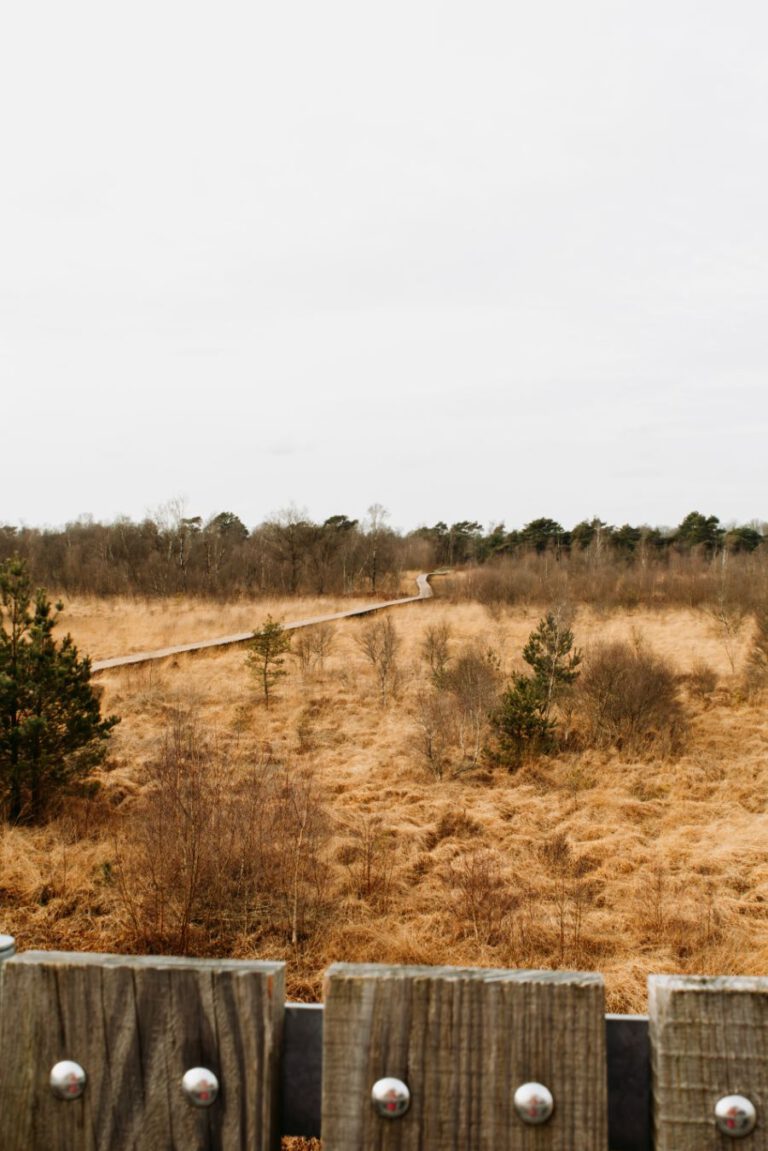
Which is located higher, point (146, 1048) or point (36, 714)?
point (146, 1048)

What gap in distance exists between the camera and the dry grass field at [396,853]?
6.39m

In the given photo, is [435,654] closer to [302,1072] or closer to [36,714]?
[36,714]

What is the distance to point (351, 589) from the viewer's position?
46438mm

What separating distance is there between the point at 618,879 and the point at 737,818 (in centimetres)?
296

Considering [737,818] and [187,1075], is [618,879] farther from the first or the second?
[187,1075]

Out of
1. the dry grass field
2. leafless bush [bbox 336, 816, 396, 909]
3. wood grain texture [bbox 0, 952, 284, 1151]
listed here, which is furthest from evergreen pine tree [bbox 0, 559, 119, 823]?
wood grain texture [bbox 0, 952, 284, 1151]

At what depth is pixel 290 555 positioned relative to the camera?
152 feet

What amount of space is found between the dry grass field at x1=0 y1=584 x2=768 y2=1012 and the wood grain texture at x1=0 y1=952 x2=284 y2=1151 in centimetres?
548

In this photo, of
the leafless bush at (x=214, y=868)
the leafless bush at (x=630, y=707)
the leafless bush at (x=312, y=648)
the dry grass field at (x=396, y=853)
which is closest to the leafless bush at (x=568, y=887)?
the dry grass field at (x=396, y=853)

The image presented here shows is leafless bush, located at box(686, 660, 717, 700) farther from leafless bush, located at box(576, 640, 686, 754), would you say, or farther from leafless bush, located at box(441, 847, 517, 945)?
leafless bush, located at box(441, 847, 517, 945)

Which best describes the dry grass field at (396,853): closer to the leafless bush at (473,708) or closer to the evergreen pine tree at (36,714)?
the evergreen pine tree at (36,714)

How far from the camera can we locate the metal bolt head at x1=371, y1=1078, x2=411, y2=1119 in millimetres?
785

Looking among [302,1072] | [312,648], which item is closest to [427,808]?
[302,1072]

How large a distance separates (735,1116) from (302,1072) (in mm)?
442
